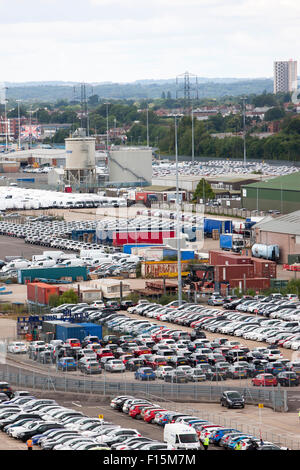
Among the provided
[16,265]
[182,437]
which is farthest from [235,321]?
[16,265]

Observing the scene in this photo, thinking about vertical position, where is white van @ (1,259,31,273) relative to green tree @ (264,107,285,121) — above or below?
below

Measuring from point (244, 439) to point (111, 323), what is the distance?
8.61 metres

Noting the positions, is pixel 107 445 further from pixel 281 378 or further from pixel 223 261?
pixel 223 261

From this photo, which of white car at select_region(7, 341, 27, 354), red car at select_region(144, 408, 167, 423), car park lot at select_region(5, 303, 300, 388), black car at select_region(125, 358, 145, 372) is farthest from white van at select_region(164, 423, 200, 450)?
white car at select_region(7, 341, 27, 354)

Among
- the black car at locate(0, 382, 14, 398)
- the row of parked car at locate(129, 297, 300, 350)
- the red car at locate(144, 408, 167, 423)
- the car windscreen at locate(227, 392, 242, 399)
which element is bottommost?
the row of parked car at locate(129, 297, 300, 350)

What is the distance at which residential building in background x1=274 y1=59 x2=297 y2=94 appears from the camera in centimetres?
19412

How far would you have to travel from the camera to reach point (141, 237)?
31.8 meters

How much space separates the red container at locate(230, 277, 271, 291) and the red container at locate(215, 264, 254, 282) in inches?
10.2

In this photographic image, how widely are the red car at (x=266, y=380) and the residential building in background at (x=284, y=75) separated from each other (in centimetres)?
18192

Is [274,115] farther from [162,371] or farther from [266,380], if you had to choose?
[266,380]

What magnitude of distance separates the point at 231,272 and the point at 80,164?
2694 centimetres

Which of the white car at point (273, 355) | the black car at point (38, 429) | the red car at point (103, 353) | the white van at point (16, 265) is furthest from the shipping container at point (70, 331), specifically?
the white van at point (16, 265)

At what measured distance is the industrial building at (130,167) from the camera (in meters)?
52.6

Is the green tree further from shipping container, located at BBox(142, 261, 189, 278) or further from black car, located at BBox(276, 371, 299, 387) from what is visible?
black car, located at BBox(276, 371, 299, 387)
